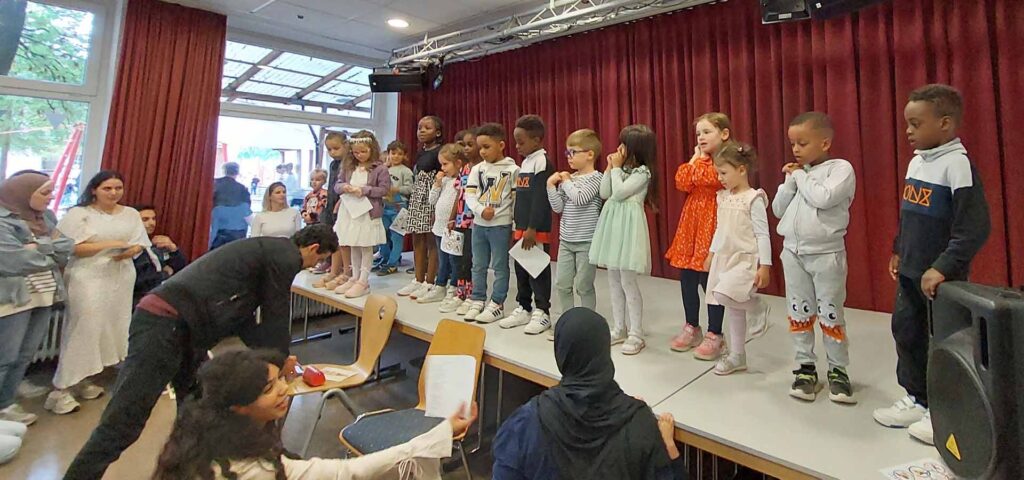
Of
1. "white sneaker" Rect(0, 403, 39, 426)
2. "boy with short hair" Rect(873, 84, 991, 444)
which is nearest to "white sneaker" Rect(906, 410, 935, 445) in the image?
"boy with short hair" Rect(873, 84, 991, 444)

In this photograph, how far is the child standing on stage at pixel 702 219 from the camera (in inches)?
84.7

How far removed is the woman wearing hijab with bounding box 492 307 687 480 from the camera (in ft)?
3.78

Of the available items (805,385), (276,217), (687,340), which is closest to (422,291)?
(276,217)

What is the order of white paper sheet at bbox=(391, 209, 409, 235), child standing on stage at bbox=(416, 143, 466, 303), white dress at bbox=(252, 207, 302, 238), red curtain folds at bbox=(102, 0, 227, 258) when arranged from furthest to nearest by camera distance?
white dress at bbox=(252, 207, 302, 238), red curtain folds at bbox=(102, 0, 227, 258), white paper sheet at bbox=(391, 209, 409, 235), child standing on stage at bbox=(416, 143, 466, 303)

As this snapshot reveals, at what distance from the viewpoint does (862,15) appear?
10.1ft

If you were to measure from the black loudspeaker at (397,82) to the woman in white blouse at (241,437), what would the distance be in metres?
4.29

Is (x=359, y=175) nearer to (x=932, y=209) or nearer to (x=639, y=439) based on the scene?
(x=639, y=439)

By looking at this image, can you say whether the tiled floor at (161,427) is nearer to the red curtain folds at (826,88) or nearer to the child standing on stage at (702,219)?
the child standing on stage at (702,219)

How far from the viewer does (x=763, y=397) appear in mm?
1834

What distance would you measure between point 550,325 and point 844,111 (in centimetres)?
237

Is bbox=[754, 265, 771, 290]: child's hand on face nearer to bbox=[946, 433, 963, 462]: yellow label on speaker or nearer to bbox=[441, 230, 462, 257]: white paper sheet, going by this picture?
bbox=[946, 433, 963, 462]: yellow label on speaker

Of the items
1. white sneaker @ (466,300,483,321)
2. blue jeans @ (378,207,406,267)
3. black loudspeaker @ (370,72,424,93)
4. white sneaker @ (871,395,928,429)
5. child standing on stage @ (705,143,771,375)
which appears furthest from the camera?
black loudspeaker @ (370,72,424,93)

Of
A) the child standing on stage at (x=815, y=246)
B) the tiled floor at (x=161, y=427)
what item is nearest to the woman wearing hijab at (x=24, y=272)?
the tiled floor at (x=161, y=427)

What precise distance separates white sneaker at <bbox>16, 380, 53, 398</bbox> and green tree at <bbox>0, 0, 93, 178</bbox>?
1599mm
